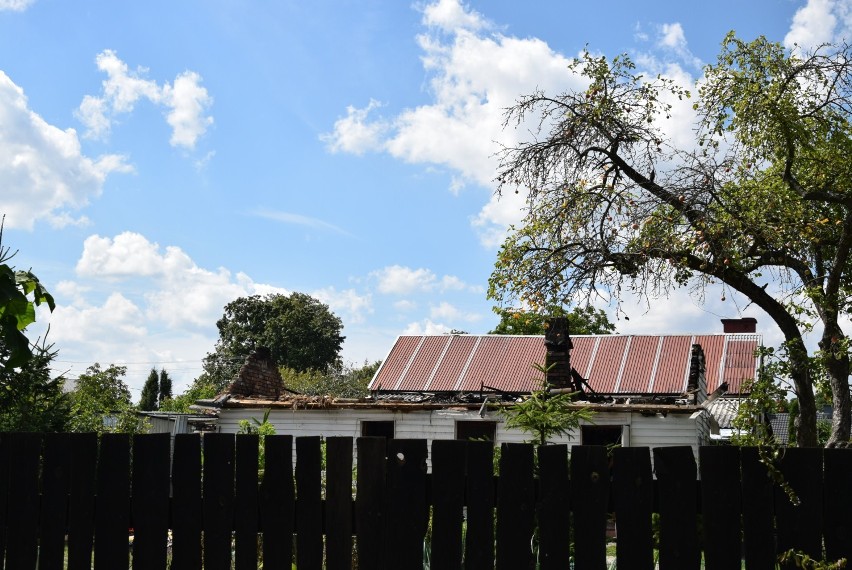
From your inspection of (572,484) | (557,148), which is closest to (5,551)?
(572,484)

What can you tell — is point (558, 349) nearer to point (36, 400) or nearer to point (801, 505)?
point (36, 400)

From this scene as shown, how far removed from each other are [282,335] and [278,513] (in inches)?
2140

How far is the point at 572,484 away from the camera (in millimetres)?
Result: 4320

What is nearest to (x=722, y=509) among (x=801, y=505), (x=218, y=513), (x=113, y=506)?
(x=801, y=505)

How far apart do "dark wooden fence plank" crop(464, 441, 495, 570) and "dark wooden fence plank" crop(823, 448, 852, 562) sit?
5.21ft

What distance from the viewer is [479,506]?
14.4 feet

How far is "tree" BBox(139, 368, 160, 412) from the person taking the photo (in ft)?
159

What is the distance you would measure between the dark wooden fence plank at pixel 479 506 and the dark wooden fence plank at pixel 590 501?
16.3 inches

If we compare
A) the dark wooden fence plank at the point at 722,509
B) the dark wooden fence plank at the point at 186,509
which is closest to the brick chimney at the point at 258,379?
the dark wooden fence plank at the point at 186,509

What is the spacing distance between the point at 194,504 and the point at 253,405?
14.4m

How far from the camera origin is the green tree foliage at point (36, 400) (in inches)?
414

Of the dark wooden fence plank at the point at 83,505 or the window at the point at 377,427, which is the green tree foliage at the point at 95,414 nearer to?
the window at the point at 377,427

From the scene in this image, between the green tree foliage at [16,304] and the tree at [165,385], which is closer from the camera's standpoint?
the green tree foliage at [16,304]

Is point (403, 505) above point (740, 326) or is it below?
below
